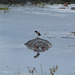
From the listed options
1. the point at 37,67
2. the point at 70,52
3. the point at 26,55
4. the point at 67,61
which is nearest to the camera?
the point at 37,67

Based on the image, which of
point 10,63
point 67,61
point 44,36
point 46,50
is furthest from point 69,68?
point 44,36

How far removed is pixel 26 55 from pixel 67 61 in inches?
47.4

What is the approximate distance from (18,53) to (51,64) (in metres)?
1.41

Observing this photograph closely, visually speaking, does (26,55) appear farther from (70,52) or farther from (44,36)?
(44,36)

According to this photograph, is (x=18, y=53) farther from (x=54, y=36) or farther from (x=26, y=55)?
(x=54, y=36)

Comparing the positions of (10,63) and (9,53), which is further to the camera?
(9,53)

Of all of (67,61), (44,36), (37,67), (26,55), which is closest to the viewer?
(37,67)

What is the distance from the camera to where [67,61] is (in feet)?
24.5

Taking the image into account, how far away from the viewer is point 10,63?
23.2ft

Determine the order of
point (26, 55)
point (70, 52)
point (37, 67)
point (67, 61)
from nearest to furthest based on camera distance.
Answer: point (37, 67) < point (67, 61) < point (26, 55) < point (70, 52)

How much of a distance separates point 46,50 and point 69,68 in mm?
2054

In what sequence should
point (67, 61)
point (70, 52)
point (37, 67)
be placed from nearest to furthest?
point (37, 67)
point (67, 61)
point (70, 52)

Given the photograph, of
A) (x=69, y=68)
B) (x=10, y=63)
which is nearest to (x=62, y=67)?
(x=69, y=68)

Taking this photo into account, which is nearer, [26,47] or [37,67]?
[37,67]
